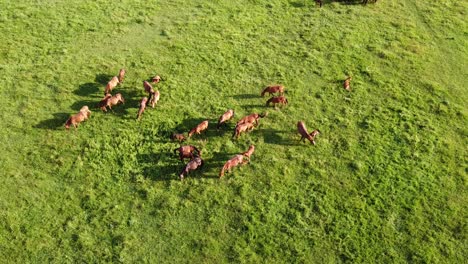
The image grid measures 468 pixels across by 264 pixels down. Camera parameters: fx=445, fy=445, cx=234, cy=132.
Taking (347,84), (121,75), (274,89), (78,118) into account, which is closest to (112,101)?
(78,118)

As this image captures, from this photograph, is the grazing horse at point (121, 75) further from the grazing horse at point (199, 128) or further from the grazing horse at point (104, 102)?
the grazing horse at point (199, 128)

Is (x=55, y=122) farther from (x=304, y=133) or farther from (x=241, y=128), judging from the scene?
(x=304, y=133)

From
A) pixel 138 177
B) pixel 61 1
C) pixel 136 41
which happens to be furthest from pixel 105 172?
pixel 61 1

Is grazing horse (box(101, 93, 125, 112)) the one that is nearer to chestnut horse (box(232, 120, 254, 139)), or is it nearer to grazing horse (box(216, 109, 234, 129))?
grazing horse (box(216, 109, 234, 129))

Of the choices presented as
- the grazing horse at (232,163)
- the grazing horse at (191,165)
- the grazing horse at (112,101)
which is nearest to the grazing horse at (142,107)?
the grazing horse at (112,101)

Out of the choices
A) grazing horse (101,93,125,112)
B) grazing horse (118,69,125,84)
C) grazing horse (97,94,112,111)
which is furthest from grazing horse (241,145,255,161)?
grazing horse (118,69,125,84)
